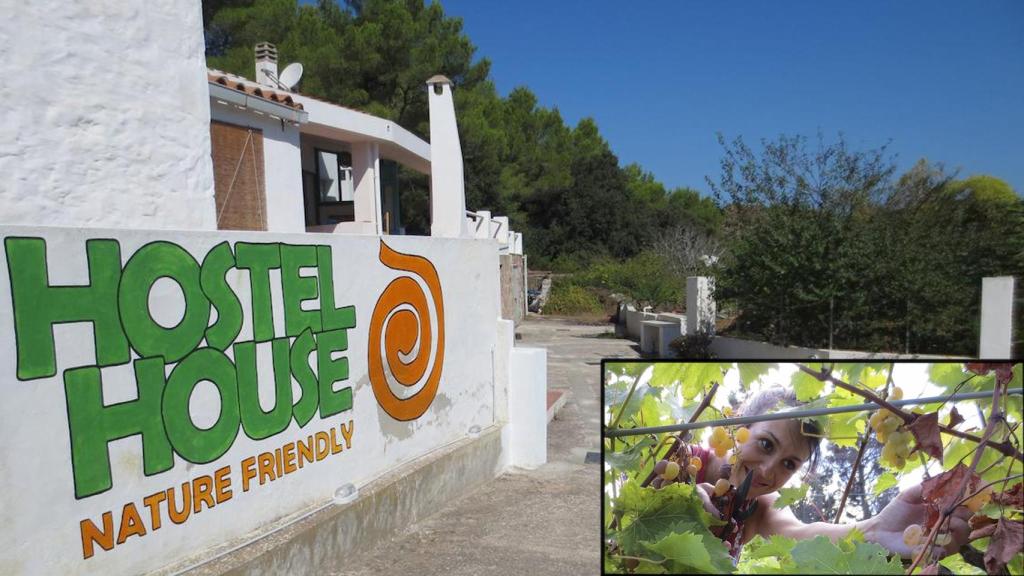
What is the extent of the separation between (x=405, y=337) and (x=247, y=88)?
4908 mm

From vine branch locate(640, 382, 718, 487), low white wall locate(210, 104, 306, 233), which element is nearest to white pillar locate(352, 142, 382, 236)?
low white wall locate(210, 104, 306, 233)

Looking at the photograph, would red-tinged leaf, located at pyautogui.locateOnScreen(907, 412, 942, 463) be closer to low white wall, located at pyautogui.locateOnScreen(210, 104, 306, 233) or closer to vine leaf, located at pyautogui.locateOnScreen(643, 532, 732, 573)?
vine leaf, located at pyautogui.locateOnScreen(643, 532, 732, 573)

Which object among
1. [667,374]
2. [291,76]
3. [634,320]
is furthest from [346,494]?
[634,320]

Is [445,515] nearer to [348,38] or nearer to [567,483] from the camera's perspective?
[567,483]

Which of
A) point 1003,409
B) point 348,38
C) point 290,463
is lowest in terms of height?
point 290,463

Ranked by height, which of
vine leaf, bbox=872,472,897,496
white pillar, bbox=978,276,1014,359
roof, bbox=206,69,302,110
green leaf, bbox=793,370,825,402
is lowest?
white pillar, bbox=978,276,1014,359

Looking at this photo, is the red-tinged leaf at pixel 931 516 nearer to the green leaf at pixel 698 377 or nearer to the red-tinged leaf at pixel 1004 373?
the red-tinged leaf at pixel 1004 373

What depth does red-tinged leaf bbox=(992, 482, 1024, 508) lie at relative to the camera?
160 centimetres

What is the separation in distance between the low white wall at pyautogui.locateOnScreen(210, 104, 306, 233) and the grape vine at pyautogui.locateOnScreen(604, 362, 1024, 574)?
27.9 feet

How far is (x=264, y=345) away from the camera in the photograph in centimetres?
469

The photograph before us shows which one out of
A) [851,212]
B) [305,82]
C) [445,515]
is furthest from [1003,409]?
[305,82]

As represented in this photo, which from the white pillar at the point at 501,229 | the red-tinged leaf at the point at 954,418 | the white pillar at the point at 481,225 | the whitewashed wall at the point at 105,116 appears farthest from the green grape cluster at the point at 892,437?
the white pillar at the point at 501,229

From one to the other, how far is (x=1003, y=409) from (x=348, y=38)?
23.0 metres

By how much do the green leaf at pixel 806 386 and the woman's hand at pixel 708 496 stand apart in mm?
303
